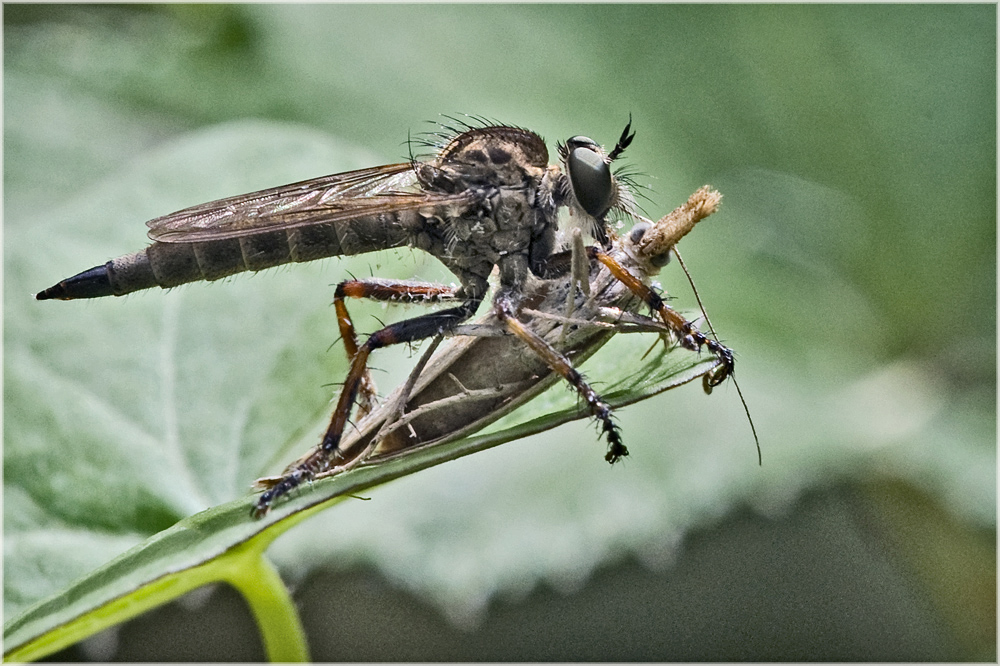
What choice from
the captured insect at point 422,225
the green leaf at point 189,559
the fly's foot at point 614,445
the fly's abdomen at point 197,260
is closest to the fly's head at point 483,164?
the captured insect at point 422,225

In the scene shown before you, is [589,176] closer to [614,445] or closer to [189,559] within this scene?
[614,445]

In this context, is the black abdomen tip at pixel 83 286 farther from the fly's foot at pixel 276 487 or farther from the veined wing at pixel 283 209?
the fly's foot at pixel 276 487

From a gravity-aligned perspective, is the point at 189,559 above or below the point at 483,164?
below

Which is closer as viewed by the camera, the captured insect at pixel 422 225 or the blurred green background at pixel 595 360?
the captured insect at pixel 422 225

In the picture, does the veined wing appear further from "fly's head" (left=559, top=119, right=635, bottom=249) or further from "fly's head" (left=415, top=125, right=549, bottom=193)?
"fly's head" (left=559, top=119, right=635, bottom=249)

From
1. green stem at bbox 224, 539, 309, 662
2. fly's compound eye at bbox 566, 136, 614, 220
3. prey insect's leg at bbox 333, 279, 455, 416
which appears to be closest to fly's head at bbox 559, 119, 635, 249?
fly's compound eye at bbox 566, 136, 614, 220

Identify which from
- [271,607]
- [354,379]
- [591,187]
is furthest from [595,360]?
[271,607]
